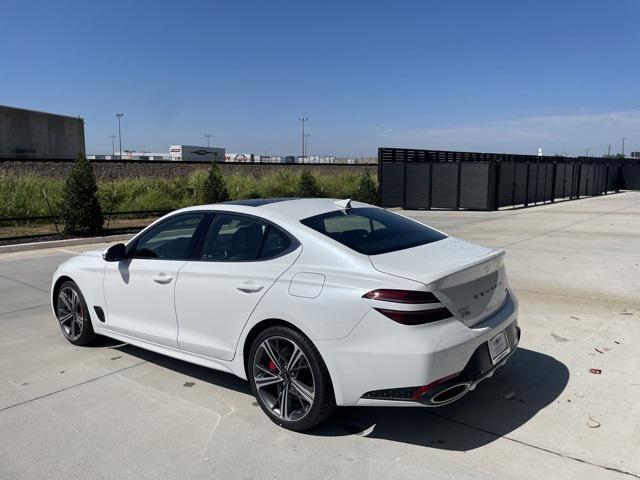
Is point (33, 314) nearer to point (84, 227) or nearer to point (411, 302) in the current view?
point (411, 302)

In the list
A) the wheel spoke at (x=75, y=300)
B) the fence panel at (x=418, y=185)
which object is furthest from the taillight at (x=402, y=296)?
the fence panel at (x=418, y=185)

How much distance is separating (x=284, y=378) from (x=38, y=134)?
187 feet

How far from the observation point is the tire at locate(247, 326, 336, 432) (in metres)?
3.44

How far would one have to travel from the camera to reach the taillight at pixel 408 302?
3.17m

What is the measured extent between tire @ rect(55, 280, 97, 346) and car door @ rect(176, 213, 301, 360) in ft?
5.02

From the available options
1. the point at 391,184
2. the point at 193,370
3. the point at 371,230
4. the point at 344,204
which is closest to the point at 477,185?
the point at 391,184

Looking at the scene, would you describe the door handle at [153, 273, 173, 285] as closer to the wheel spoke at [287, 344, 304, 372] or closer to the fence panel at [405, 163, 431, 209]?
the wheel spoke at [287, 344, 304, 372]

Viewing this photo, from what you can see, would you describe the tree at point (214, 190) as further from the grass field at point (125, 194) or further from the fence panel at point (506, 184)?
the fence panel at point (506, 184)

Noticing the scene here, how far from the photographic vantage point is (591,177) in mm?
34156

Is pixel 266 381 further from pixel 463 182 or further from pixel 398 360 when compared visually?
pixel 463 182

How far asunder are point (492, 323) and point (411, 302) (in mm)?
779

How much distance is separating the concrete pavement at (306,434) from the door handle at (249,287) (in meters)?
0.92

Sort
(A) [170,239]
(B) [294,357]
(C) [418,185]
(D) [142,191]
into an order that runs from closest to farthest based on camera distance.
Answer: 1. (B) [294,357]
2. (A) [170,239]
3. (D) [142,191]
4. (C) [418,185]

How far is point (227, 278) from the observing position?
12.9 ft
